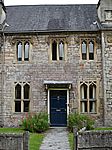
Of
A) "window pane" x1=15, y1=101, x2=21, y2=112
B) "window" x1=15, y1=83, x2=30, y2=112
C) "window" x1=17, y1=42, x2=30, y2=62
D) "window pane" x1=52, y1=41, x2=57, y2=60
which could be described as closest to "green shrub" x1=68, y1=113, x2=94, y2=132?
"window" x1=15, y1=83, x2=30, y2=112

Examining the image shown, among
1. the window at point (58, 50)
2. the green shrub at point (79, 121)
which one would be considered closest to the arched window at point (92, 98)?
the green shrub at point (79, 121)

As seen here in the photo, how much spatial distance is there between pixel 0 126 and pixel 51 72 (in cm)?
502

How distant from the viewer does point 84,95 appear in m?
22.6

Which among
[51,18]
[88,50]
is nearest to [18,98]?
[88,50]

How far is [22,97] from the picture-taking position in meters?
22.7

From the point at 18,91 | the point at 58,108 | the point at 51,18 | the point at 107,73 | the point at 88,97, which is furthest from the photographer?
the point at 51,18

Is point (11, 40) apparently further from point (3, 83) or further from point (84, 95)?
point (84, 95)

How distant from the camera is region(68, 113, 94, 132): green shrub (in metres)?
20.2

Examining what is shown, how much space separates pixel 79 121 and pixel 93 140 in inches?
327

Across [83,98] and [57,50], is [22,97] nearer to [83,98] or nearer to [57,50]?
[57,50]

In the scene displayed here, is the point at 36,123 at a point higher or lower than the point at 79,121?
lower

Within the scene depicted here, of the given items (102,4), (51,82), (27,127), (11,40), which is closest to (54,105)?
(51,82)

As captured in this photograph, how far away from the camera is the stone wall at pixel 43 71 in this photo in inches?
884

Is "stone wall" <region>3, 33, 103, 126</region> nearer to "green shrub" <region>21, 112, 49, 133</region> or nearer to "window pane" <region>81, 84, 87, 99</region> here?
"window pane" <region>81, 84, 87, 99</region>
